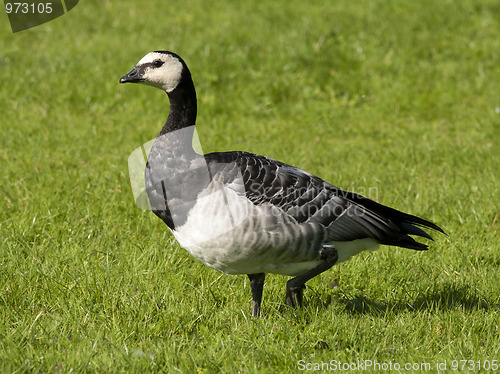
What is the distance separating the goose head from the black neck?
1.8 inches

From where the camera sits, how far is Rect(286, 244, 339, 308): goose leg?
421 centimetres

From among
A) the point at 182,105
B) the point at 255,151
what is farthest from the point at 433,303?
the point at 255,151

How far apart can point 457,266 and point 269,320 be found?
1.90m

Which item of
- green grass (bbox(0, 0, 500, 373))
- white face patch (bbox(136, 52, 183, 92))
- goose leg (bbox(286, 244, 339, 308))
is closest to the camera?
green grass (bbox(0, 0, 500, 373))

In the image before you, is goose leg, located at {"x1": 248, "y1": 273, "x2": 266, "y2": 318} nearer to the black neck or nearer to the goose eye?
the black neck

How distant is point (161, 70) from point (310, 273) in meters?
1.76

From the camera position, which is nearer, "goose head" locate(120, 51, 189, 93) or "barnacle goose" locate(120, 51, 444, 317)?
"barnacle goose" locate(120, 51, 444, 317)

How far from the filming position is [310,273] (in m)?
4.25

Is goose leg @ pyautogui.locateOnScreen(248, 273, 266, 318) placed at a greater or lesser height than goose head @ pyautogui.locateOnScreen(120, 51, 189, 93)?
lesser

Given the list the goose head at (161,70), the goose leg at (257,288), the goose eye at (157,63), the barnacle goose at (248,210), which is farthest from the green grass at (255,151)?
the goose eye at (157,63)

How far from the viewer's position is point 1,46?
10320mm

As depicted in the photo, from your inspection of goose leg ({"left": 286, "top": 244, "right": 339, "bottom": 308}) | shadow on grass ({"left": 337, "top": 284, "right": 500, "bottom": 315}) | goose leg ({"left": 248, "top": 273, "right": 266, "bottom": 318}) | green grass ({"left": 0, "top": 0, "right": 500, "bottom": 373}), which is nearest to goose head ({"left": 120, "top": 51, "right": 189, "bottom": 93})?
green grass ({"left": 0, "top": 0, "right": 500, "bottom": 373})

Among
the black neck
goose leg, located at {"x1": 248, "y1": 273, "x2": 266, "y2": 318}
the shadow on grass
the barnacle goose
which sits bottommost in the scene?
the shadow on grass

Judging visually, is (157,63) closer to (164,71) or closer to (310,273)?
(164,71)
